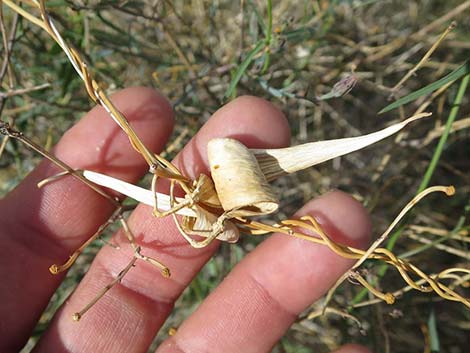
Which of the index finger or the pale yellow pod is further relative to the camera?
the index finger

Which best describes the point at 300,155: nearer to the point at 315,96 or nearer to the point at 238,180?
the point at 238,180

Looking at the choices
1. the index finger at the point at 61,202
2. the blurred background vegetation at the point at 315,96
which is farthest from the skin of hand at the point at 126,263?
the blurred background vegetation at the point at 315,96

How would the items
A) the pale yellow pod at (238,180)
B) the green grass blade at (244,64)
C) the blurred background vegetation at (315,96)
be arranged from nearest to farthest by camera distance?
the pale yellow pod at (238,180), the green grass blade at (244,64), the blurred background vegetation at (315,96)

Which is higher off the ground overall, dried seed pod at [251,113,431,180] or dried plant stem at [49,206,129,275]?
dried plant stem at [49,206,129,275]

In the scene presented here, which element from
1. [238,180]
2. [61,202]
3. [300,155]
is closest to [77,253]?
[61,202]

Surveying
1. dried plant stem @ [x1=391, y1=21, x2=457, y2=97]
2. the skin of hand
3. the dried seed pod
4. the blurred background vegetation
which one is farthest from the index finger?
dried plant stem @ [x1=391, y1=21, x2=457, y2=97]

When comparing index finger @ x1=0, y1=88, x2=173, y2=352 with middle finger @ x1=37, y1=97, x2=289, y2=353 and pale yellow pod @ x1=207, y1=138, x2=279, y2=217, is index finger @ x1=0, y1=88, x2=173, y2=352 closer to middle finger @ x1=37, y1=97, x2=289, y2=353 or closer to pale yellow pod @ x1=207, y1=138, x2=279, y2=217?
middle finger @ x1=37, y1=97, x2=289, y2=353

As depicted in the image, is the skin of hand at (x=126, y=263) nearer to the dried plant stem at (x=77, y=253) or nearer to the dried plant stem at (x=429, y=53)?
the dried plant stem at (x=77, y=253)
